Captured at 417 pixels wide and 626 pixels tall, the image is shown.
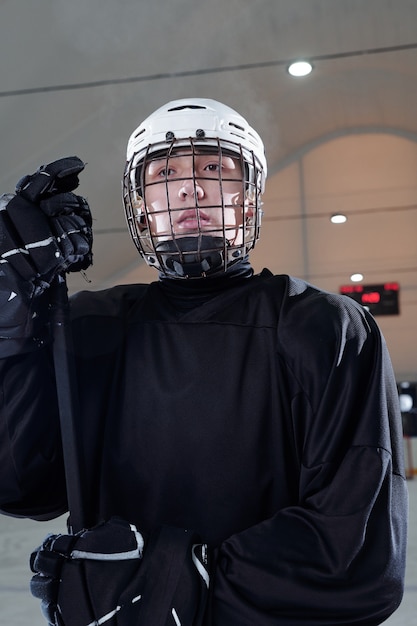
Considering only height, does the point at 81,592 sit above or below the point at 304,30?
below

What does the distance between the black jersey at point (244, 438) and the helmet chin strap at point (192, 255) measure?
0.06 meters

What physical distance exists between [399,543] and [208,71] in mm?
4567

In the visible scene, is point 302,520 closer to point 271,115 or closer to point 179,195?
point 179,195

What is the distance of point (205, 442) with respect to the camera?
0.95 m

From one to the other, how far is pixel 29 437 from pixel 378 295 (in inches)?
265

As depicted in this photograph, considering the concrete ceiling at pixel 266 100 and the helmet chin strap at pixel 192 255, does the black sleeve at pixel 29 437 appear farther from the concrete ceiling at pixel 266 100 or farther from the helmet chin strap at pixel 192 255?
the concrete ceiling at pixel 266 100

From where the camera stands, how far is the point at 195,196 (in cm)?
97

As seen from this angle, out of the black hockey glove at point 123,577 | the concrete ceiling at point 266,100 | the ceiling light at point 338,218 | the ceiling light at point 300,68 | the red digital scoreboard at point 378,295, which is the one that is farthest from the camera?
the red digital scoreboard at point 378,295

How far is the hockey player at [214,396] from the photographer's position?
2.67 feet

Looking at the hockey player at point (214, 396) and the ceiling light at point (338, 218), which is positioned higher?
the ceiling light at point (338, 218)

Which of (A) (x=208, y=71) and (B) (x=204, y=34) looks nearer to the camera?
(B) (x=204, y=34)

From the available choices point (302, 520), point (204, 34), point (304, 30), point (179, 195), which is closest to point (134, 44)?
point (204, 34)

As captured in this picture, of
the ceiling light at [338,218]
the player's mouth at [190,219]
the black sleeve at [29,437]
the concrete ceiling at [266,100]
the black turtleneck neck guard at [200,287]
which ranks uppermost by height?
the concrete ceiling at [266,100]

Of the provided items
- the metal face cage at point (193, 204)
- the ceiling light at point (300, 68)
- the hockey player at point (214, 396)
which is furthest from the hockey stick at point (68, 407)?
the ceiling light at point (300, 68)
